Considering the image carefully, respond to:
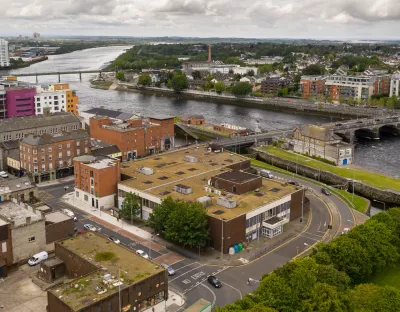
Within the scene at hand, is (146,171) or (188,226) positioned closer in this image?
(188,226)

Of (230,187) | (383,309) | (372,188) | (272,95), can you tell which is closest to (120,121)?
(230,187)

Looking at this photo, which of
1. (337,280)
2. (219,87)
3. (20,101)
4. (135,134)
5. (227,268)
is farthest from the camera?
(219,87)

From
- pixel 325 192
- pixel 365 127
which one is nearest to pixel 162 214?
pixel 325 192

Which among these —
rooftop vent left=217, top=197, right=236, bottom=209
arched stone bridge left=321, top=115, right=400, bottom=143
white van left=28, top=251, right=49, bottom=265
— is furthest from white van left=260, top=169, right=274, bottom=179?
white van left=28, top=251, right=49, bottom=265

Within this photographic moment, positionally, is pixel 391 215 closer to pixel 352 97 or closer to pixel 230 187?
pixel 230 187

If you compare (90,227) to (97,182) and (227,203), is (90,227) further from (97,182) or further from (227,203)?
(227,203)

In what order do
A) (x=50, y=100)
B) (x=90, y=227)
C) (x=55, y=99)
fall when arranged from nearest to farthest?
(x=90, y=227)
(x=50, y=100)
(x=55, y=99)
